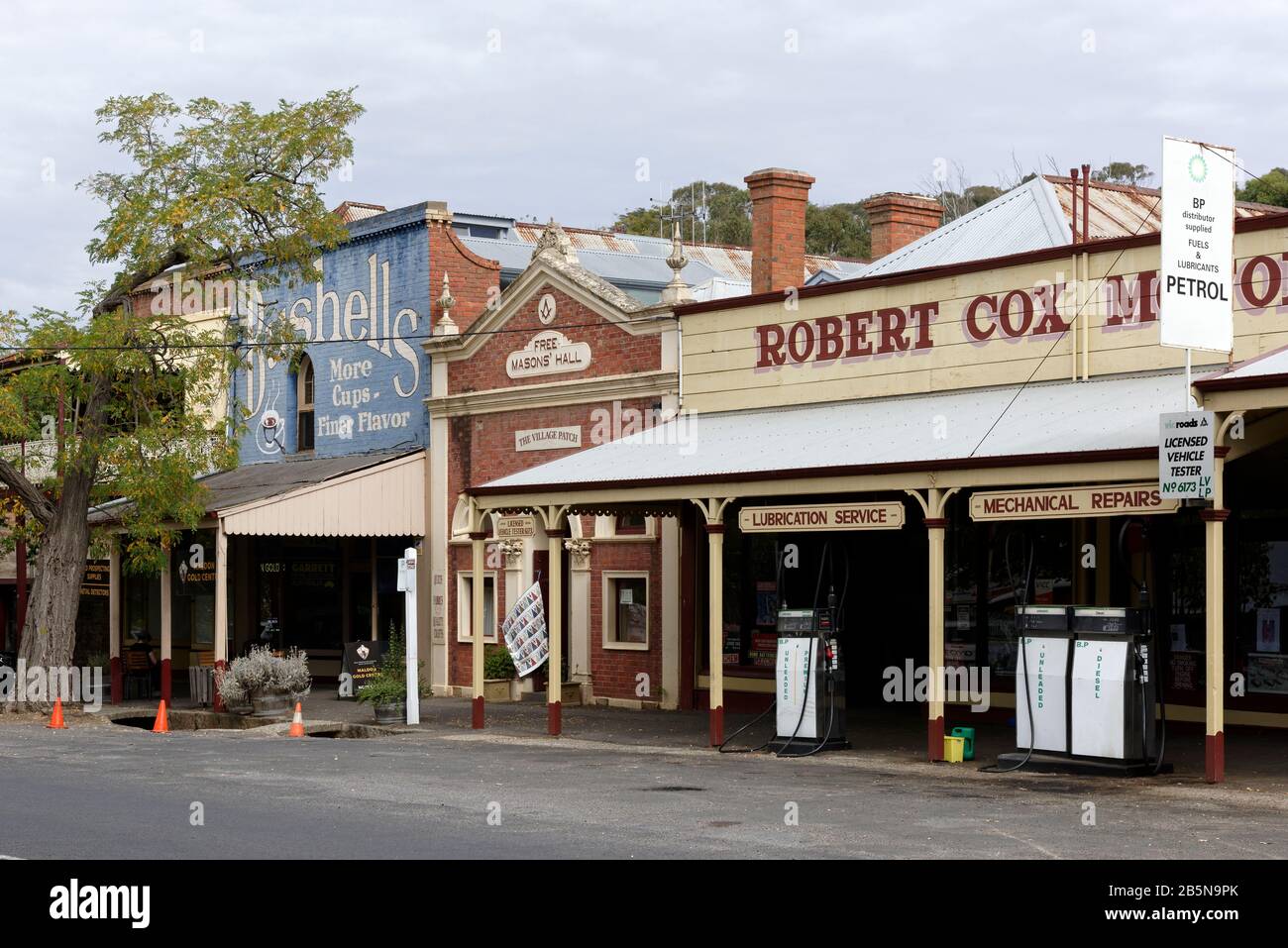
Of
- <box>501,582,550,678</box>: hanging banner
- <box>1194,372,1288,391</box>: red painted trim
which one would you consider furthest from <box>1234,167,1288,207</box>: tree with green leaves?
<box>1194,372,1288,391</box>: red painted trim

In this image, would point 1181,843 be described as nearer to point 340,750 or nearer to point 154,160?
point 340,750

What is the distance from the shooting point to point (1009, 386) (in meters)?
19.4

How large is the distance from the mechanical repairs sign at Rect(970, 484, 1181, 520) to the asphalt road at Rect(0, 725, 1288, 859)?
94.3 inches

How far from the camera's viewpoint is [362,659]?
90.7 ft

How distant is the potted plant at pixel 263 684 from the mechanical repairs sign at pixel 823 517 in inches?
361

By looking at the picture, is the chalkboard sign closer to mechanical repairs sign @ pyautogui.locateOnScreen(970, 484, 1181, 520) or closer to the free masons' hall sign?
the free masons' hall sign

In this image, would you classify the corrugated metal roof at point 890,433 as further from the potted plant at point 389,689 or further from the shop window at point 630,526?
the potted plant at point 389,689

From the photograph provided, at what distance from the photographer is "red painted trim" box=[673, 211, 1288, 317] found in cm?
1720

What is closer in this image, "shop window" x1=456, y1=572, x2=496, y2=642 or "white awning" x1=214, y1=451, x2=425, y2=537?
"white awning" x1=214, y1=451, x2=425, y2=537

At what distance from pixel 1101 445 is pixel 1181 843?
493cm

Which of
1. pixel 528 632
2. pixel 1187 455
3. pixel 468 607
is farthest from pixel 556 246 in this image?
pixel 1187 455

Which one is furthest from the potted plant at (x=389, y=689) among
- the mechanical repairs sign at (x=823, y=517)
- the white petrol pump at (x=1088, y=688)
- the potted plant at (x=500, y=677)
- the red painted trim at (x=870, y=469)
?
the white petrol pump at (x=1088, y=688)

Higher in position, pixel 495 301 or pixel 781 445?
pixel 495 301

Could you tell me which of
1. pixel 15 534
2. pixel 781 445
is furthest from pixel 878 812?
pixel 15 534
